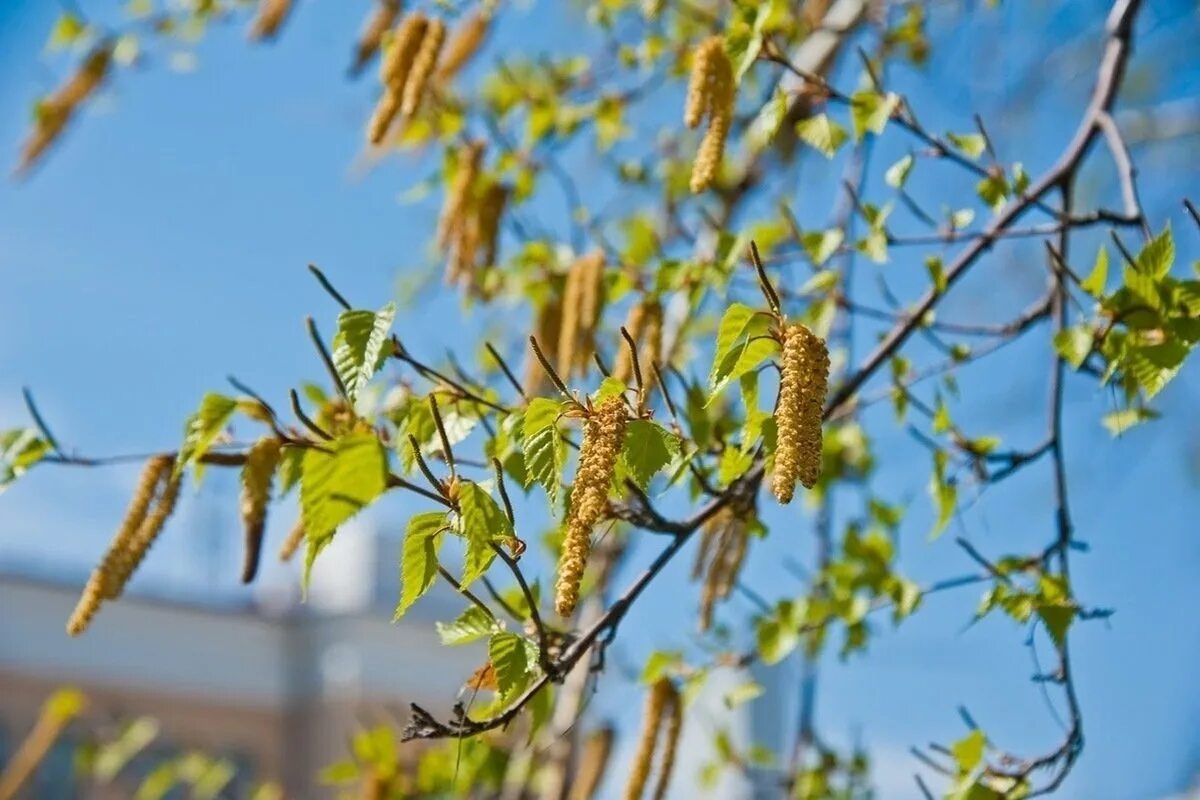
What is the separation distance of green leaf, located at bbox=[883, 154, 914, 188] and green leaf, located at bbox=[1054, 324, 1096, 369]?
318 millimetres

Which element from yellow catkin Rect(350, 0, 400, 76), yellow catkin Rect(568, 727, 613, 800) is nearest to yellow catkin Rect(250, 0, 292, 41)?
yellow catkin Rect(350, 0, 400, 76)

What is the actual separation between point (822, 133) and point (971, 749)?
2.80 feet

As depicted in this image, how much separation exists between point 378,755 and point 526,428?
1.43 m

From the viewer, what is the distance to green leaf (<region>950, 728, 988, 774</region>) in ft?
6.82

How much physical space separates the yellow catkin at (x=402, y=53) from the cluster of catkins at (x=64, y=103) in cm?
134

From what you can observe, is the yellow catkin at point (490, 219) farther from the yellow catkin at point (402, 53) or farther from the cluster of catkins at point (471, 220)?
the yellow catkin at point (402, 53)

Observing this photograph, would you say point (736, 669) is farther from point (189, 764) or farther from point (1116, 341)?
point (189, 764)

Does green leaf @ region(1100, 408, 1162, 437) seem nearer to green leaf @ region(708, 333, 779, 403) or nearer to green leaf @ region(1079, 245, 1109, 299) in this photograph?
green leaf @ region(1079, 245, 1109, 299)

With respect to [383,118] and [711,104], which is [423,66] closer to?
[383,118]

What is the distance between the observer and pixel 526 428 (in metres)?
1.38

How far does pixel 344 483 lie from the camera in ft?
3.94

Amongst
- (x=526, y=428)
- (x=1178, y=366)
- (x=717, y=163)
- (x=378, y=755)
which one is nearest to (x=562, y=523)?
(x=526, y=428)

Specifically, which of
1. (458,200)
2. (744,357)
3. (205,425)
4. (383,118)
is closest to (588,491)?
(744,357)

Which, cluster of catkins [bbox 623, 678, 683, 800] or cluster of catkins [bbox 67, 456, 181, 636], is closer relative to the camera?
cluster of catkins [bbox 67, 456, 181, 636]
